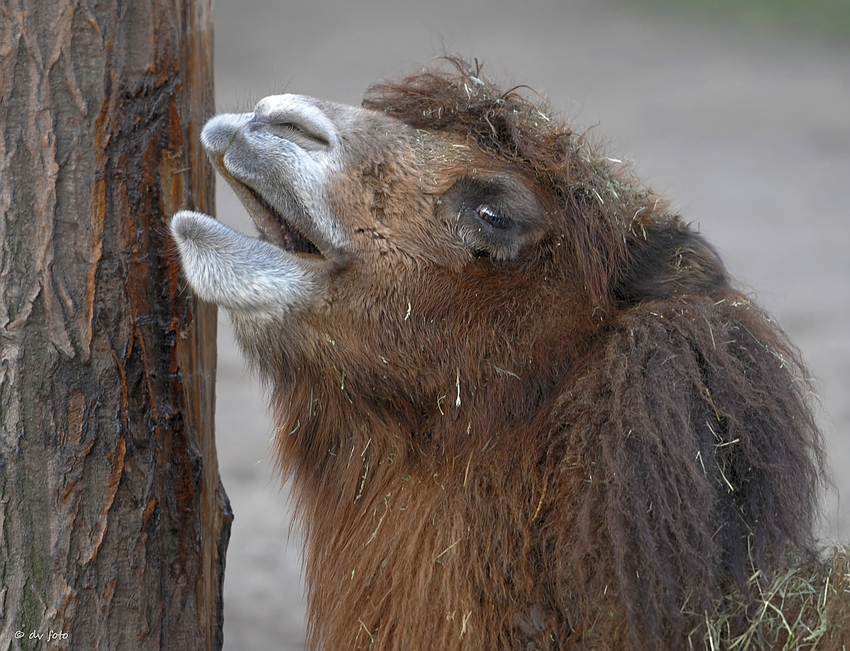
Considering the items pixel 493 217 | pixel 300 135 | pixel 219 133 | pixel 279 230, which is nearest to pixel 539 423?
pixel 493 217

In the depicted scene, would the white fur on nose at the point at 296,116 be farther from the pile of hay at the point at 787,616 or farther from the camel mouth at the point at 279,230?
the pile of hay at the point at 787,616

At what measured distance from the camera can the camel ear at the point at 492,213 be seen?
95.8 inches

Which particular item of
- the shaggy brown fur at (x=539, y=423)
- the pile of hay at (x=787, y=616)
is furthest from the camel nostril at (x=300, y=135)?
the pile of hay at (x=787, y=616)

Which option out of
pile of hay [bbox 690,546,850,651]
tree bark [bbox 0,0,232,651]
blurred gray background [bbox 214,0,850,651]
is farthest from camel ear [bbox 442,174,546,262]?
blurred gray background [bbox 214,0,850,651]

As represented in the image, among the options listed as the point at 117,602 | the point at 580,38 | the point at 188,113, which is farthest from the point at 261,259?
the point at 580,38

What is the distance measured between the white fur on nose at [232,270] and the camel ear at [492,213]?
0.46m

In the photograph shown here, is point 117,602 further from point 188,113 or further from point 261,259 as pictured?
point 188,113

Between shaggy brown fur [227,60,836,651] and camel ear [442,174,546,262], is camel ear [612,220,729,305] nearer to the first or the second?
shaggy brown fur [227,60,836,651]

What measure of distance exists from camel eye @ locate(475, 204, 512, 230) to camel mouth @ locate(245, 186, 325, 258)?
43 cm

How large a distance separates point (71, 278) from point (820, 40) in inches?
336

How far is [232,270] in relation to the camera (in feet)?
7.29

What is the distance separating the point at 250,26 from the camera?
28.9 feet

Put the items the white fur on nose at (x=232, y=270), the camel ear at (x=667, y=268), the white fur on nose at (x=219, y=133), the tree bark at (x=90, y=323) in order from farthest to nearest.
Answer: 1. the camel ear at (x=667, y=268)
2. the white fur on nose at (x=219, y=133)
3. the white fur on nose at (x=232, y=270)
4. the tree bark at (x=90, y=323)

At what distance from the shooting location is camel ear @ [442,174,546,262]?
243 centimetres
